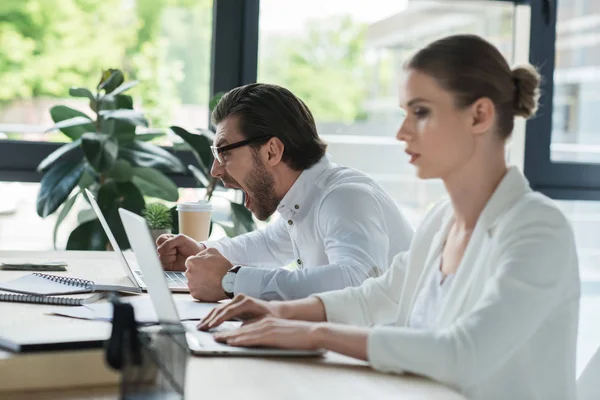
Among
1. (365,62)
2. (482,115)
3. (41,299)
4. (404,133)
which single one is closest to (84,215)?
(365,62)

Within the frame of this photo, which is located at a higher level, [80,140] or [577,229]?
[80,140]

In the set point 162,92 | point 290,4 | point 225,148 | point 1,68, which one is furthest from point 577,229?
point 1,68

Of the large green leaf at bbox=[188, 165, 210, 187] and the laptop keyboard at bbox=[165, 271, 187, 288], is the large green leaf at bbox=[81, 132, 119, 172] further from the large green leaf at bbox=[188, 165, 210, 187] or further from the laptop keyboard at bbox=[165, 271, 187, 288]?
the laptop keyboard at bbox=[165, 271, 187, 288]

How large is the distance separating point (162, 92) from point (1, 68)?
671mm

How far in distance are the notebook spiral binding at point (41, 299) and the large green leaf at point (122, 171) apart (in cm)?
150

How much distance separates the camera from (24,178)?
3.55 meters

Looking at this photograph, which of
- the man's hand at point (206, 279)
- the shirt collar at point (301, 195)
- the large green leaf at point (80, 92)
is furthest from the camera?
the large green leaf at point (80, 92)

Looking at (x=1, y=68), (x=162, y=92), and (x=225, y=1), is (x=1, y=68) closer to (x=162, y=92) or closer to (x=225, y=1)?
(x=162, y=92)

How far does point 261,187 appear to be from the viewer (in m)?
2.39

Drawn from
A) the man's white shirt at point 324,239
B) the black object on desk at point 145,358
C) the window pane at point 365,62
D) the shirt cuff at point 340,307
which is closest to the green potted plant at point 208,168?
the window pane at point 365,62

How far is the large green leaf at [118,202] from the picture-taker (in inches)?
124

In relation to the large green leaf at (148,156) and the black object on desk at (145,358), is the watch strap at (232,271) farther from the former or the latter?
the large green leaf at (148,156)

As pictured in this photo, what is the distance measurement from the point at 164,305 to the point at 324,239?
104 cm

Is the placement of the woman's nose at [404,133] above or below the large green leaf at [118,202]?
above
